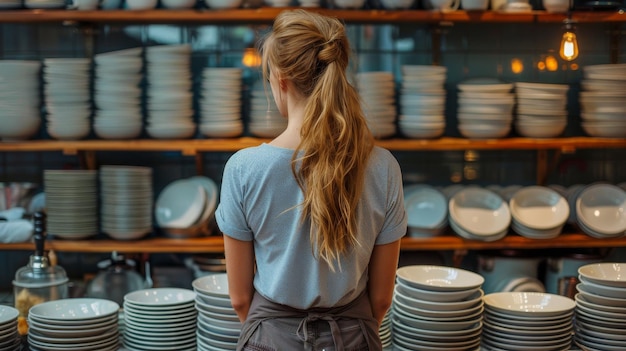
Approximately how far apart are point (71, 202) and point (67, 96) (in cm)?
45

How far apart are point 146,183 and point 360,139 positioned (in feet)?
6.16

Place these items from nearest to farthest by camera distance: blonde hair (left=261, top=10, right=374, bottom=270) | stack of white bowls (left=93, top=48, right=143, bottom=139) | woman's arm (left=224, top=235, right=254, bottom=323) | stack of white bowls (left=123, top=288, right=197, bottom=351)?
blonde hair (left=261, top=10, right=374, bottom=270) < woman's arm (left=224, top=235, right=254, bottom=323) < stack of white bowls (left=123, top=288, right=197, bottom=351) < stack of white bowls (left=93, top=48, right=143, bottom=139)

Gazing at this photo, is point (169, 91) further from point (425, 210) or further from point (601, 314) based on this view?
point (601, 314)

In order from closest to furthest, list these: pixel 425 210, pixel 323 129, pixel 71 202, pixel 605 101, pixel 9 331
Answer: pixel 323 129 < pixel 9 331 < pixel 71 202 < pixel 605 101 < pixel 425 210

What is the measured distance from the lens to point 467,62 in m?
3.96

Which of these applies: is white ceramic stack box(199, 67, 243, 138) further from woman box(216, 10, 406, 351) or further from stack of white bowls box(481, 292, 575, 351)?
woman box(216, 10, 406, 351)

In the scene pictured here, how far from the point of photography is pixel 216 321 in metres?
2.86

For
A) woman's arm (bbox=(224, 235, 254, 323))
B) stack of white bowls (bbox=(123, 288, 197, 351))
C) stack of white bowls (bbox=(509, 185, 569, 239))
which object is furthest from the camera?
stack of white bowls (bbox=(509, 185, 569, 239))

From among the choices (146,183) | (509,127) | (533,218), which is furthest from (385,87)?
(146,183)

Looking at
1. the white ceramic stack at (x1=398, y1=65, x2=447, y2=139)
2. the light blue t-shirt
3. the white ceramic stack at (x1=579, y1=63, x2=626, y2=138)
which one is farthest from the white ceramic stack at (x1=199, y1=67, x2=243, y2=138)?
the light blue t-shirt

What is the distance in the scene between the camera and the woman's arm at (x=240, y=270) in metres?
1.88

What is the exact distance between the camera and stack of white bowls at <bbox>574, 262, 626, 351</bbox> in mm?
2871

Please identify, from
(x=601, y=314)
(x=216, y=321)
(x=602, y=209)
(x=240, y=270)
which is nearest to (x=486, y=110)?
(x=602, y=209)

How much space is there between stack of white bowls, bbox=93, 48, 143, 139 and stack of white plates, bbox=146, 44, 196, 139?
6 cm
